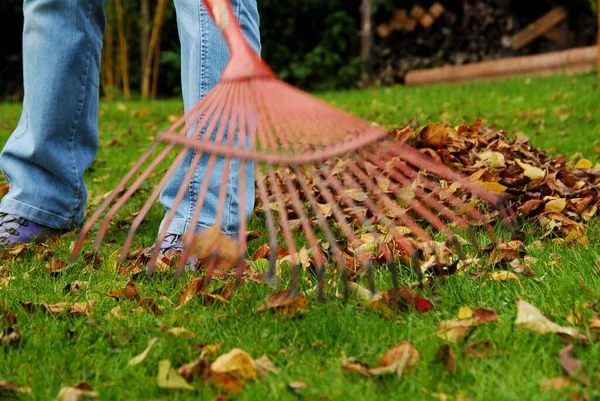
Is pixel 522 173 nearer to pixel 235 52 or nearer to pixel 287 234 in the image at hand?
pixel 235 52

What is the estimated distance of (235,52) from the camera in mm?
1415

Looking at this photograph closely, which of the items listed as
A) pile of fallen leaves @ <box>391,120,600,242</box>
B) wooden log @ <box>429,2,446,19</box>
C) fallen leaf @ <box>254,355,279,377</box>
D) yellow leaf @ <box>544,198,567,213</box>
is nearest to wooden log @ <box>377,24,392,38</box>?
wooden log @ <box>429,2,446,19</box>

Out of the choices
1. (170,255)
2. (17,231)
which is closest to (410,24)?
(17,231)

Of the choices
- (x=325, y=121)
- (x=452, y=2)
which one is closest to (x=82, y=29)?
(x=325, y=121)

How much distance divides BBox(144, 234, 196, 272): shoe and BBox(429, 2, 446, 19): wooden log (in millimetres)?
7246

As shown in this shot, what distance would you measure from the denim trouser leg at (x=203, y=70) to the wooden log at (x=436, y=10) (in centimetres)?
703

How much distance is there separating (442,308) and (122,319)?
25.0 inches

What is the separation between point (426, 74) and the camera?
324 inches

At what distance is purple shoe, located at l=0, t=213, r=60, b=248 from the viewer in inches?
82.7

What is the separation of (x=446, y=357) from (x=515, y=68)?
21.9ft

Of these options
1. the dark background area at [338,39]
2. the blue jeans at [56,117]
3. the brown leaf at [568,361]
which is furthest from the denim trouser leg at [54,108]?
the dark background area at [338,39]

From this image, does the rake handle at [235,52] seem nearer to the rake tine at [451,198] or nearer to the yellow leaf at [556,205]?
the rake tine at [451,198]

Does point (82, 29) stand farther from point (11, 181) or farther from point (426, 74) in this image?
point (426, 74)

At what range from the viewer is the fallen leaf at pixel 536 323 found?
49.9 inches
